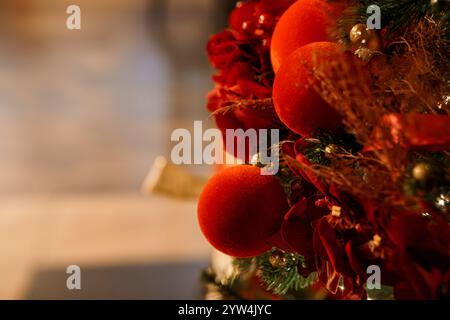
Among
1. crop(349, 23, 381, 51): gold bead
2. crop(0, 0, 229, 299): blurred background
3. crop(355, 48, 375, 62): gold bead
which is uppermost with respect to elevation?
crop(349, 23, 381, 51): gold bead

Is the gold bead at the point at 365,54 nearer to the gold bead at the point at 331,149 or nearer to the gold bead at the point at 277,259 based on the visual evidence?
the gold bead at the point at 331,149

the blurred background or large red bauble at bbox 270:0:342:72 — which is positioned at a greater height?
large red bauble at bbox 270:0:342:72

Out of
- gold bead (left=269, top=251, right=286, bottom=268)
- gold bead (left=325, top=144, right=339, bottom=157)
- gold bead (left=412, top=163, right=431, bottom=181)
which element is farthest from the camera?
gold bead (left=269, top=251, right=286, bottom=268)

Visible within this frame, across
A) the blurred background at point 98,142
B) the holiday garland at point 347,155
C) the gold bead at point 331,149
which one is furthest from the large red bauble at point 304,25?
the blurred background at point 98,142

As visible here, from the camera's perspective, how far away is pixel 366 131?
416mm

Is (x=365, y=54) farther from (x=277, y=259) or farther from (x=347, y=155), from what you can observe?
(x=277, y=259)

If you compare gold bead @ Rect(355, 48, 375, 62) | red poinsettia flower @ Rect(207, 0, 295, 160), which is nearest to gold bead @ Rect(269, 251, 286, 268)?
red poinsettia flower @ Rect(207, 0, 295, 160)

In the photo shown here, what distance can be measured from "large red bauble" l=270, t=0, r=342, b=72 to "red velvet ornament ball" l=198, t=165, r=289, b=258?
0.39ft

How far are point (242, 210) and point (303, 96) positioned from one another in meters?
0.12

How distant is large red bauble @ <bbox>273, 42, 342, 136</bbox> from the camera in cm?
49

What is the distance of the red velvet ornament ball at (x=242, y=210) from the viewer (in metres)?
0.54

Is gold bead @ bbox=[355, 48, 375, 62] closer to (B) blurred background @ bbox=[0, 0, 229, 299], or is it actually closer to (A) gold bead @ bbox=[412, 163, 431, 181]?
(A) gold bead @ bbox=[412, 163, 431, 181]

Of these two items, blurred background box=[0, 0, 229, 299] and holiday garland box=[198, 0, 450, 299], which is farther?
blurred background box=[0, 0, 229, 299]

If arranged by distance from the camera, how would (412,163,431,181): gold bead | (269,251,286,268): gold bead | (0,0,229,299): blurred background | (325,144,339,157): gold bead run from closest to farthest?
1. (412,163,431,181): gold bead
2. (325,144,339,157): gold bead
3. (269,251,286,268): gold bead
4. (0,0,229,299): blurred background
